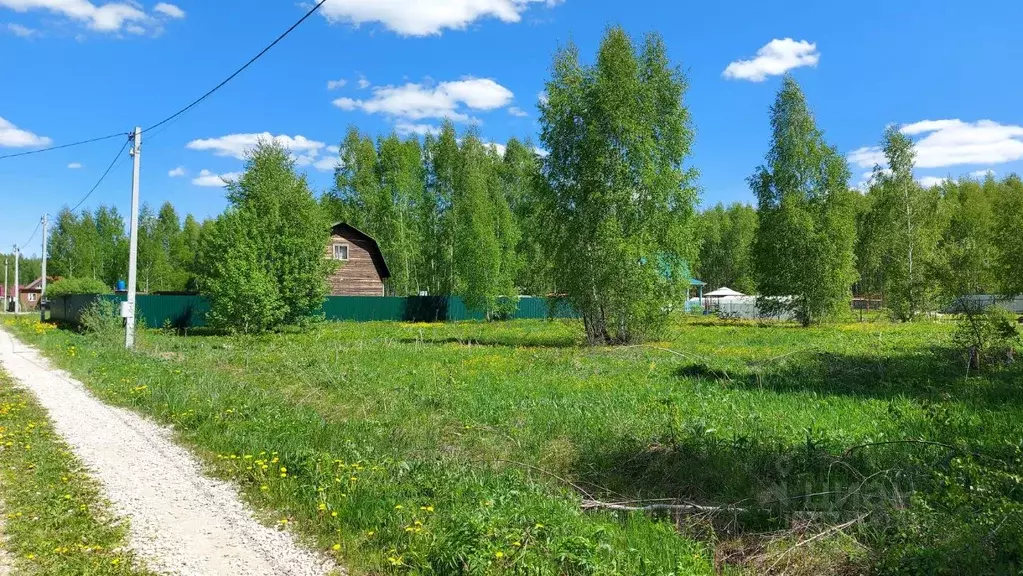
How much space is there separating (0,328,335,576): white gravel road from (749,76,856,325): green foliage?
35058mm

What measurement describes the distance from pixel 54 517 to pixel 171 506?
872 mm

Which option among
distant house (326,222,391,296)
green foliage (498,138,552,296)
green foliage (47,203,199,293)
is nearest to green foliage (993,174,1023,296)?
green foliage (498,138,552,296)

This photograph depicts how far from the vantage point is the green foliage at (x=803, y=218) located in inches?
1414

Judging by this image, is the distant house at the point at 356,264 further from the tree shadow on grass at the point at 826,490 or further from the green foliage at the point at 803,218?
the tree shadow on grass at the point at 826,490

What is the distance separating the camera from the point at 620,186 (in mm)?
22531

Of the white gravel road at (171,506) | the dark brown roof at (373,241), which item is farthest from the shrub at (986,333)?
the dark brown roof at (373,241)

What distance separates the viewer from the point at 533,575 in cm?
401

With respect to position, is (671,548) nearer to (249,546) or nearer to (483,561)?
(483,561)

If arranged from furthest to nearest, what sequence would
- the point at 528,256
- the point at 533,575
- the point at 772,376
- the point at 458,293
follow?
the point at 528,256
the point at 458,293
the point at 772,376
the point at 533,575

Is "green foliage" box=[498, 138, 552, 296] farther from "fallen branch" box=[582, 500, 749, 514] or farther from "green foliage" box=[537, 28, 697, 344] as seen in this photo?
"fallen branch" box=[582, 500, 749, 514]

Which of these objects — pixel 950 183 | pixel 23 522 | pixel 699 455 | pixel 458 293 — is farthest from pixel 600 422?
pixel 950 183

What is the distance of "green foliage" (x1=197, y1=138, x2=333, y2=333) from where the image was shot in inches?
1079

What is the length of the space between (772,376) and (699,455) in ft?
24.4

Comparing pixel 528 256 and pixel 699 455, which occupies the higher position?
pixel 528 256
